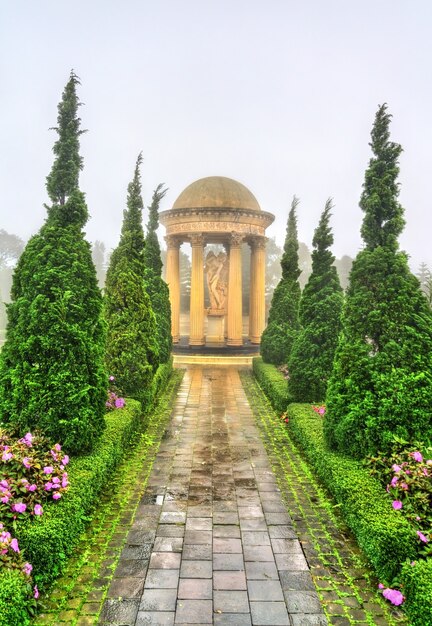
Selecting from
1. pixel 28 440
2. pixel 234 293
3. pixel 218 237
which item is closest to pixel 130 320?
pixel 28 440

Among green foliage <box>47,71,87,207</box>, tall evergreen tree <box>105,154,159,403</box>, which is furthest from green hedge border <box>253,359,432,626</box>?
green foliage <box>47,71,87,207</box>

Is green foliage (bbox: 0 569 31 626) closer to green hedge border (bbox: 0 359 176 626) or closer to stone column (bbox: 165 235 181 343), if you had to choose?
green hedge border (bbox: 0 359 176 626)

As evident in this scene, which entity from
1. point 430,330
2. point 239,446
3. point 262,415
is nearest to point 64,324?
point 239,446

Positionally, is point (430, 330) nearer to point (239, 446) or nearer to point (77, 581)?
point (239, 446)

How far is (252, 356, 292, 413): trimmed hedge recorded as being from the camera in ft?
41.8

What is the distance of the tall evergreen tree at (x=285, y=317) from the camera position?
1861 centimetres

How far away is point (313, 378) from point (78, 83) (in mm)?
9335

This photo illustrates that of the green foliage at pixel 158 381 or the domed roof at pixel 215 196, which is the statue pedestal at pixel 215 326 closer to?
the domed roof at pixel 215 196

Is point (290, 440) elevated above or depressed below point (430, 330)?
below

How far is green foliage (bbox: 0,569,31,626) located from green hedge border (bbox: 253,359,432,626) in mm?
3764

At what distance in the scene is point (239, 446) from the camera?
32.7 feet

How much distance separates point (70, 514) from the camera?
212 inches

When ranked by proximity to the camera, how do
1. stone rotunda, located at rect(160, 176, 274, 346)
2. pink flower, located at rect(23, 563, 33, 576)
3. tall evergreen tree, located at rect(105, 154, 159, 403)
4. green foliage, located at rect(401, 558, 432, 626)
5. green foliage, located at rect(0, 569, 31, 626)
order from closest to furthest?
green foliage, located at rect(0, 569, 31, 626), green foliage, located at rect(401, 558, 432, 626), pink flower, located at rect(23, 563, 33, 576), tall evergreen tree, located at rect(105, 154, 159, 403), stone rotunda, located at rect(160, 176, 274, 346)

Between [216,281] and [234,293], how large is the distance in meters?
3.24
